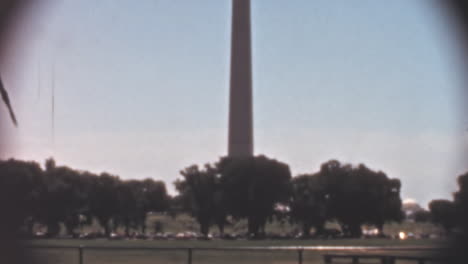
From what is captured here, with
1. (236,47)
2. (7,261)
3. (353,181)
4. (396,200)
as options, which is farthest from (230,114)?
(7,261)

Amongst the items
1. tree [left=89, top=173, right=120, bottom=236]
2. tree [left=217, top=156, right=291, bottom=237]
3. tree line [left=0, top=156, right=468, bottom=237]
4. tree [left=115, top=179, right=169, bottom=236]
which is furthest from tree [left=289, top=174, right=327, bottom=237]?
tree [left=89, top=173, right=120, bottom=236]

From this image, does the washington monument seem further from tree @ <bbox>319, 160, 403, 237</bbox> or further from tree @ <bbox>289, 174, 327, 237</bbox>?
tree @ <bbox>319, 160, 403, 237</bbox>

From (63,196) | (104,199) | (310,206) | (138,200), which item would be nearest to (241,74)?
(310,206)

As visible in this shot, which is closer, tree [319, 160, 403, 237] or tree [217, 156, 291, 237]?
tree [217, 156, 291, 237]

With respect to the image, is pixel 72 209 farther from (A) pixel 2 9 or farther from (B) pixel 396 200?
(A) pixel 2 9

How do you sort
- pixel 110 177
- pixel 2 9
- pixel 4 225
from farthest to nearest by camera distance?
pixel 110 177
pixel 4 225
pixel 2 9

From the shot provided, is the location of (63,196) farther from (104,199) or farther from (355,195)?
(355,195)
